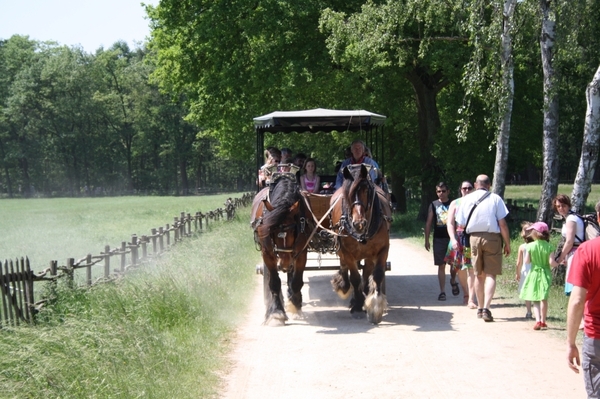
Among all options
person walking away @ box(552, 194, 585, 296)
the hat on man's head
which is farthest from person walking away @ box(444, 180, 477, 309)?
person walking away @ box(552, 194, 585, 296)

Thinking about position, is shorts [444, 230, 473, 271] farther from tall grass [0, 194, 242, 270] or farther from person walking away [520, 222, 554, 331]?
tall grass [0, 194, 242, 270]

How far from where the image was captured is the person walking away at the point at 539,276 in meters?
10.8

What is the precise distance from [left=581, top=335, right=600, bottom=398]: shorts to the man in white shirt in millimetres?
5846

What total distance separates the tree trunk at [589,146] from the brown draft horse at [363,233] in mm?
4157

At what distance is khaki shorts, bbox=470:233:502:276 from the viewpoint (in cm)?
1153

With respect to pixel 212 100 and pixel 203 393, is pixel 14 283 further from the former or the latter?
pixel 212 100

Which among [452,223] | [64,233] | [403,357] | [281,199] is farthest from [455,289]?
[64,233]

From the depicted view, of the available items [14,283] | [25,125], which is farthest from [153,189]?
[14,283]

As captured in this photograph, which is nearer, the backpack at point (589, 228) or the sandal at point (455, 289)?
the backpack at point (589, 228)

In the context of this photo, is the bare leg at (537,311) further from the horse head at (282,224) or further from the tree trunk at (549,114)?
the tree trunk at (549,114)

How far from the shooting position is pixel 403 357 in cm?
941

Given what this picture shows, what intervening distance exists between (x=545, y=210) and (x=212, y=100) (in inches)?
678

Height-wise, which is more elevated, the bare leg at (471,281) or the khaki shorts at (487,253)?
the khaki shorts at (487,253)

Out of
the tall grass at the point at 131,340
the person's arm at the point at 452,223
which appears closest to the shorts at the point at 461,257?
the person's arm at the point at 452,223
